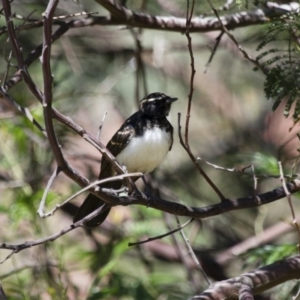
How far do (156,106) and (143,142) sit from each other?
0.33 m

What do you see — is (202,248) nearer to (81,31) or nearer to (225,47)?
(225,47)

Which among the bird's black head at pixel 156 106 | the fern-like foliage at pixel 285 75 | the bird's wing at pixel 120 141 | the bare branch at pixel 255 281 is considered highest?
the bird's black head at pixel 156 106

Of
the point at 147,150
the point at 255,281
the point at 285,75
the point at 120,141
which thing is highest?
the point at 120,141

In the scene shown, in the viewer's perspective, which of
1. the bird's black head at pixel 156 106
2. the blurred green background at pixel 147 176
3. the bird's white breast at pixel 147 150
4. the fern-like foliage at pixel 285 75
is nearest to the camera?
the fern-like foliage at pixel 285 75

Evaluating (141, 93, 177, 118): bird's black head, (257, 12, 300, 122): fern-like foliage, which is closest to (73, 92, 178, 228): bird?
(141, 93, 177, 118): bird's black head

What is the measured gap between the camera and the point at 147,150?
13.6 ft

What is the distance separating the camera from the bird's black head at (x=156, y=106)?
14.5ft

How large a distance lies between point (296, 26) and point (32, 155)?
91.1 inches

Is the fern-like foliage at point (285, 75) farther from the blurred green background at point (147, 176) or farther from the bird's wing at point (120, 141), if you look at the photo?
the bird's wing at point (120, 141)

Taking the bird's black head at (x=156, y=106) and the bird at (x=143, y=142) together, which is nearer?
the bird at (x=143, y=142)

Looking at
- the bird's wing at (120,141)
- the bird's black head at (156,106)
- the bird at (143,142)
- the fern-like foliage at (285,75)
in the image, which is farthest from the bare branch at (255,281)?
the bird's black head at (156,106)

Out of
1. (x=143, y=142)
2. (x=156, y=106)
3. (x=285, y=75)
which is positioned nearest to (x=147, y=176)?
(x=156, y=106)

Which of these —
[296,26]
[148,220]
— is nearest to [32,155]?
[148,220]

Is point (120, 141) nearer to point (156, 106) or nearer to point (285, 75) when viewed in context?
point (156, 106)
